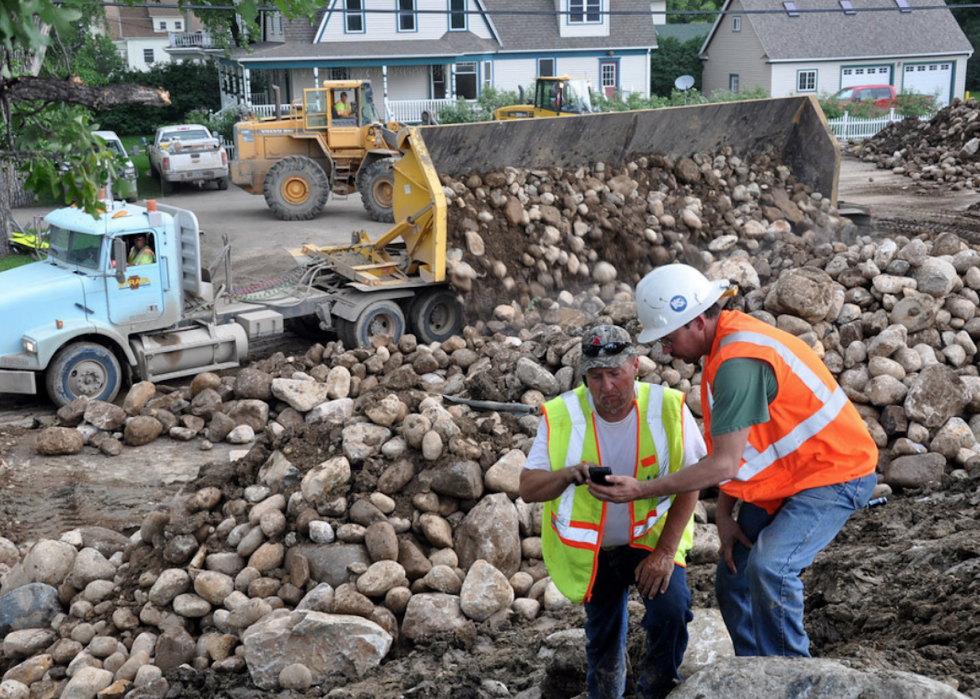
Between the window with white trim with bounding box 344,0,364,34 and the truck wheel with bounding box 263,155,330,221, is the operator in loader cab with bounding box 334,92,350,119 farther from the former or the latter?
the window with white trim with bounding box 344,0,364,34

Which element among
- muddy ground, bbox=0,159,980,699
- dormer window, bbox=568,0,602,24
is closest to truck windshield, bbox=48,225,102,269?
muddy ground, bbox=0,159,980,699

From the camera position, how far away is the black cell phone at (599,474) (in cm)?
346

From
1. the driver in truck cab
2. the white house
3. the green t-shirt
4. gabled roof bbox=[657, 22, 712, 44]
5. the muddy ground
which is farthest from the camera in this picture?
the white house

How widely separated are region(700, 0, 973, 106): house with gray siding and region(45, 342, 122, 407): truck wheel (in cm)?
3022

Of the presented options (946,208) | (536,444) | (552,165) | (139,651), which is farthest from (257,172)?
(536,444)

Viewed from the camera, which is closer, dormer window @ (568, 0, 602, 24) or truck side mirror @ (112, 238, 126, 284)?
truck side mirror @ (112, 238, 126, 284)

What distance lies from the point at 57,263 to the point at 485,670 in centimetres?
741

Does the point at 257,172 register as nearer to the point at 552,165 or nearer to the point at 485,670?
the point at 552,165

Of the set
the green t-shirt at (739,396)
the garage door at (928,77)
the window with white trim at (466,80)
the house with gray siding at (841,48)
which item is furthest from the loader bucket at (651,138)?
the garage door at (928,77)

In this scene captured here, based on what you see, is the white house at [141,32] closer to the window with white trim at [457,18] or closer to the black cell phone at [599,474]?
the window with white trim at [457,18]

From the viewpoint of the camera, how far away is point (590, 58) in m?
34.5

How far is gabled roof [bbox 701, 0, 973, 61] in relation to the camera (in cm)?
3653

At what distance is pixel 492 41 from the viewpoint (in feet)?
107

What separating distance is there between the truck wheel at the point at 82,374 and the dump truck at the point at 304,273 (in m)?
0.01
